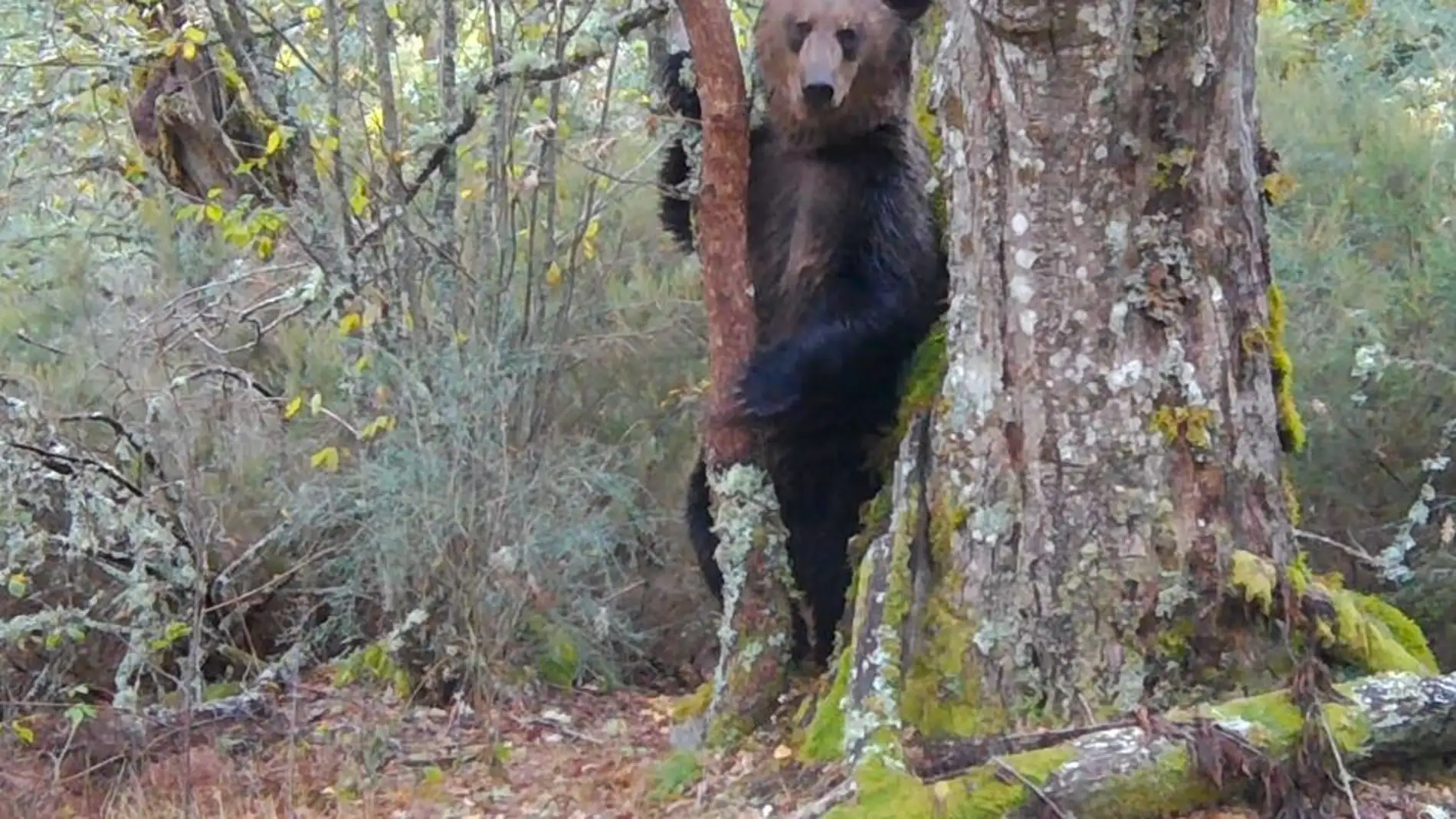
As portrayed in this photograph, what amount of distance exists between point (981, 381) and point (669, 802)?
1434 millimetres

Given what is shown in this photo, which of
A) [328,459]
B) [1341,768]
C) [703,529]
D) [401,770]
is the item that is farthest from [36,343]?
[1341,768]

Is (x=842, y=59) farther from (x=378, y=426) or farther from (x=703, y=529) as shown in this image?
(x=378, y=426)

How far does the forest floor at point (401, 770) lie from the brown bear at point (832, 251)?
25.1 inches

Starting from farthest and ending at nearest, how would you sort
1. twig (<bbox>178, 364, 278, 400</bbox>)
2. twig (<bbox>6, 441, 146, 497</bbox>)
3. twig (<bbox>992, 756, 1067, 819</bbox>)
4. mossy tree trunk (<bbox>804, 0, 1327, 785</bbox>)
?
twig (<bbox>178, 364, 278, 400</bbox>) → twig (<bbox>6, 441, 146, 497</bbox>) → mossy tree trunk (<bbox>804, 0, 1327, 785</bbox>) → twig (<bbox>992, 756, 1067, 819</bbox>)

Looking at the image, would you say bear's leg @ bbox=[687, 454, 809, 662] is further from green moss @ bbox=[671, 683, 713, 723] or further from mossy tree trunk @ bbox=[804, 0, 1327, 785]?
mossy tree trunk @ bbox=[804, 0, 1327, 785]

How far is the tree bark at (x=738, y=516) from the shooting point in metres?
4.88

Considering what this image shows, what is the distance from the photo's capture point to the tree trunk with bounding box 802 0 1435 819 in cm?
402

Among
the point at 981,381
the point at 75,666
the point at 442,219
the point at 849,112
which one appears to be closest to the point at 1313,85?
the point at 849,112

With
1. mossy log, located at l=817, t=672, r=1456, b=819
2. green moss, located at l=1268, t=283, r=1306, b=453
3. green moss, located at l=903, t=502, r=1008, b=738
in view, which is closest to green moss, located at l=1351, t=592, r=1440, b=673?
green moss, located at l=1268, t=283, r=1306, b=453

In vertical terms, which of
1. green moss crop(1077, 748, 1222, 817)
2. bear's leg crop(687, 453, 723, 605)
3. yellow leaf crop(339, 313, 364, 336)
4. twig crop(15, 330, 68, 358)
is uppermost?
twig crop(15, 330, 68, 358)

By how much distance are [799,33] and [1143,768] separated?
2764mm

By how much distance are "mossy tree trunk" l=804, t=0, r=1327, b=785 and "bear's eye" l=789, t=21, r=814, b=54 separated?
137 centimetres

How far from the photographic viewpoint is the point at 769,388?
16.6ft

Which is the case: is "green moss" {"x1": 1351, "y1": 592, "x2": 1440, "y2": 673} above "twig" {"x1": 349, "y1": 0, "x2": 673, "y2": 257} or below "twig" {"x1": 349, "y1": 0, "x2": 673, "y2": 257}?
below
